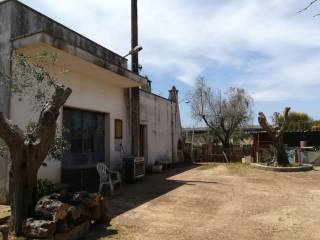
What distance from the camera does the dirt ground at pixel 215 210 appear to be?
21.1 ft

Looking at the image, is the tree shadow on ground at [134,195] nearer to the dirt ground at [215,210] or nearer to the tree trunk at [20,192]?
the dirt ground at [215,210]

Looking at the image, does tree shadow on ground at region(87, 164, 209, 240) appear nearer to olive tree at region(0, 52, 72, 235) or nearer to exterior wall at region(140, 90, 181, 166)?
olive tree at region(0, 52, 72, 235)

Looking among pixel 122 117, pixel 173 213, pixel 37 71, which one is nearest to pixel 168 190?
pixel 173 213

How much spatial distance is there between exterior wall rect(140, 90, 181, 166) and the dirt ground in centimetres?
434

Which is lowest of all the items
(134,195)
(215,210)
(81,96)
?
(215,210)

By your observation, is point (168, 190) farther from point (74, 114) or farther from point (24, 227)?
point (24, 227)

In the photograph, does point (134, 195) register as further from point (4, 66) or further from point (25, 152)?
point (25, 152)

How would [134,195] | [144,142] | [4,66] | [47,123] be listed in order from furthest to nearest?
1. [144,142]
2. [134,195]
3. [4,66]
4. [47,123]

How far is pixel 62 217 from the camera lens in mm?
5621

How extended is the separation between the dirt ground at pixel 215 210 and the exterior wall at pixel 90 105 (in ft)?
5.64

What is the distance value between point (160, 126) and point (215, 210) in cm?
1078

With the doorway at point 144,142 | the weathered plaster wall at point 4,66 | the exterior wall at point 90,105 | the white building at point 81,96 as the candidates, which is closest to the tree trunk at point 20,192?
the weathered plaster wall at point 4,66

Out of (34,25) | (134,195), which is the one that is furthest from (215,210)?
(34,25)

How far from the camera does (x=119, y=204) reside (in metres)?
8.73
